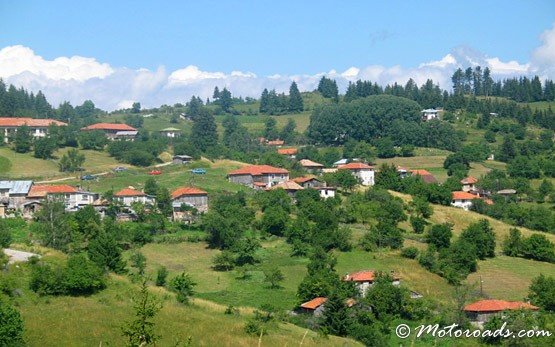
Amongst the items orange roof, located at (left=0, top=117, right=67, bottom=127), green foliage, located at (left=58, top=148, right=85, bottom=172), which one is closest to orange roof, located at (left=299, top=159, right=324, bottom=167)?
green foliage, located at (left=58, top=148, right=85, bottom=172)

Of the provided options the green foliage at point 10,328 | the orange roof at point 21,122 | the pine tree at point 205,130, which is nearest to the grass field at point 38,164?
the orange roof at point 21,122

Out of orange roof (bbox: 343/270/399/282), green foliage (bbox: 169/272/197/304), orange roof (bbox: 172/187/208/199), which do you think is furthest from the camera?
orange roof (bbox: 172/187/208/199)

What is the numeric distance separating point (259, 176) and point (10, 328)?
142 ft

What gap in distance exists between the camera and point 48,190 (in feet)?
189

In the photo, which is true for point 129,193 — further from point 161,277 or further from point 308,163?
point 308,163

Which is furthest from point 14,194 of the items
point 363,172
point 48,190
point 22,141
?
point 363,172

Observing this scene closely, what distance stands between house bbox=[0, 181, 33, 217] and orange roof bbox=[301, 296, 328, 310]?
27.0m

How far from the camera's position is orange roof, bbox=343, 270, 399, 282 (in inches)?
1618

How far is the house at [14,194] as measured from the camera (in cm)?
5656

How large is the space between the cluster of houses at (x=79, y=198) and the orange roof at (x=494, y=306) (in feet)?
75.0

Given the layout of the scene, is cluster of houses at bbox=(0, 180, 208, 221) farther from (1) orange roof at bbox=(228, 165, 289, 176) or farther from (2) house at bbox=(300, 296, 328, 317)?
(2) house at bbox=(300, 296, 328, 317)

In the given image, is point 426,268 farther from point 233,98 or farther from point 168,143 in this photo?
point 233,98

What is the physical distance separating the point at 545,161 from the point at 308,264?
41475mm

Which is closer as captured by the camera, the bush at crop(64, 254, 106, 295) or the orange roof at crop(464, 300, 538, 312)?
the bush at crop(64, 254, 106, 295)
